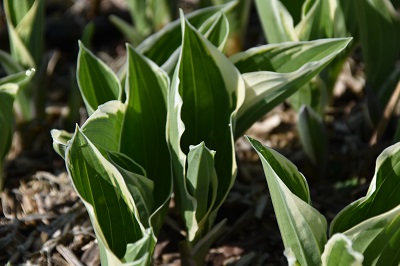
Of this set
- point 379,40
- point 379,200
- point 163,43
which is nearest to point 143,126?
point 163,43

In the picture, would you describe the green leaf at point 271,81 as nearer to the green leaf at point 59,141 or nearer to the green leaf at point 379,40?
the green leaf at point 379,40

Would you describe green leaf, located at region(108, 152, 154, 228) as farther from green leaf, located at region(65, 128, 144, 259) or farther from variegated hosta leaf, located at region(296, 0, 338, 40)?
variegated hosta leaf, located at region(296, 0, 338, 40)

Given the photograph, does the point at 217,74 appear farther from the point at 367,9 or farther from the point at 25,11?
the point at 25,11

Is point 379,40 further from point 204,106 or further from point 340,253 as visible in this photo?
point 340,253

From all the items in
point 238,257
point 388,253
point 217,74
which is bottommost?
point 238,257

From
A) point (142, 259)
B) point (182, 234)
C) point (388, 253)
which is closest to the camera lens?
point (142, 259)

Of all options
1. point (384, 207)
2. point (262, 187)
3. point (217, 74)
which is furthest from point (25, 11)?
point (384, 207)

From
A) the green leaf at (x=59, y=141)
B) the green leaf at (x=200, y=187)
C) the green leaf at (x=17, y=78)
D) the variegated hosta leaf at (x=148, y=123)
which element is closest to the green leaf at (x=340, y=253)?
the green leaf at (x=200, y=187)
